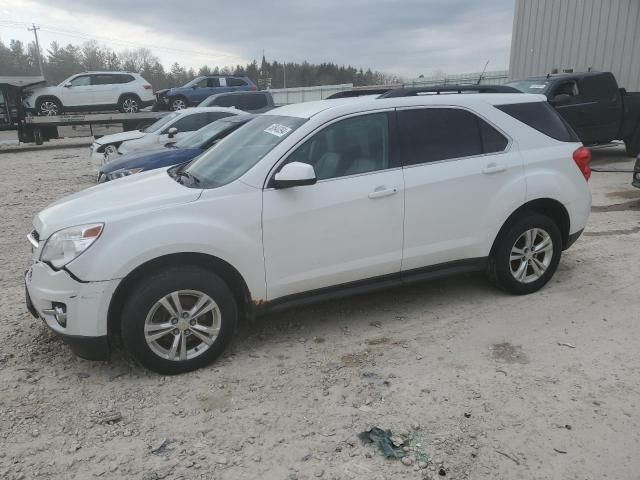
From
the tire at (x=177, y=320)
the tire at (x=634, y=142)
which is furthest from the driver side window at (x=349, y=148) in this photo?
the tire at (x=634, y=142)

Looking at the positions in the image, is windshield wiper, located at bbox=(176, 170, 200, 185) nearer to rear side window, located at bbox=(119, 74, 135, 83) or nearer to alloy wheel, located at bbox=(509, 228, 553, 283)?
alloy wheel, located at bbox=(509, 228, 553, 283)

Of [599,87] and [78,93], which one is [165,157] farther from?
[78,93]

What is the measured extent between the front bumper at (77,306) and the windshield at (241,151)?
3.46 ft

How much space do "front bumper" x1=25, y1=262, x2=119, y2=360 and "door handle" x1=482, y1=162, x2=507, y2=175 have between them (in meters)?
2.93

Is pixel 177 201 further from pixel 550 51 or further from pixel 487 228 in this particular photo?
pixel 550 51

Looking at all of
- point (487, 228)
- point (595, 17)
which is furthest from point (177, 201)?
point (595, 17)

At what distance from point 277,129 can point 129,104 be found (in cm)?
1746

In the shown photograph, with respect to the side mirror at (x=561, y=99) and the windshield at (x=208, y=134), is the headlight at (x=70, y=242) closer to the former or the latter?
the windshield at (x=208, y=134)

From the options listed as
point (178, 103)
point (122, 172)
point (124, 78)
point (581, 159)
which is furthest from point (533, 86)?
point (124, 78)

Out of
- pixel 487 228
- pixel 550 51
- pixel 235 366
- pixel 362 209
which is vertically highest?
pixel 550 51

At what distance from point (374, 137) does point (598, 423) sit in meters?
2.40

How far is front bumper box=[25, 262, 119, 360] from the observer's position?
318 cm

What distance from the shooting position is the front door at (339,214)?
3.60 m

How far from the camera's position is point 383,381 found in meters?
3.38
